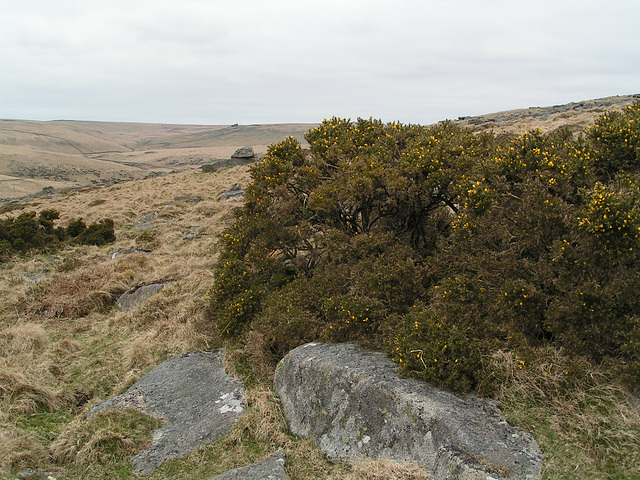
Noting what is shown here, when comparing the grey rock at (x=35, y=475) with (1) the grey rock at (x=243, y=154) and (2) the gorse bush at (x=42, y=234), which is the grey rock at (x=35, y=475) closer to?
(2) the gorse bush at (x=42, y=234)

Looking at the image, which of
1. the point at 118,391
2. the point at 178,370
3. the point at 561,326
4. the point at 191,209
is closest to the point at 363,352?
the point at 561,326

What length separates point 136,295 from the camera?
11.8m

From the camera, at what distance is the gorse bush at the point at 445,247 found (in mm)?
5078

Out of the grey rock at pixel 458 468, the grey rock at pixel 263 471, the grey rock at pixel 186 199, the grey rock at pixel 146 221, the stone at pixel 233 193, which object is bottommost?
the grey rock at pixel 263 471

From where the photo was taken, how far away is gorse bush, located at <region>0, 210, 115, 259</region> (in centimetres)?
1619

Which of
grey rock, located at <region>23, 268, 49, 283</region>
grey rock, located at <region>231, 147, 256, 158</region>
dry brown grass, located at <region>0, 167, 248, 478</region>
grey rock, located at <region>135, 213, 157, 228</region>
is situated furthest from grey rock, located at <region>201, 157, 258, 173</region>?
grey rock, located at <region>23, 268, 49, 283</region>

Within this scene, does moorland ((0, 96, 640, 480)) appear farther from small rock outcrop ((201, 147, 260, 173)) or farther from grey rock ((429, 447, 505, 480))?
small rock outcrop ((201, 147, 260, 173))

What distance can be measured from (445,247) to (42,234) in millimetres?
16483

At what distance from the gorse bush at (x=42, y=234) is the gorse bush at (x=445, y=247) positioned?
1122 centimetres

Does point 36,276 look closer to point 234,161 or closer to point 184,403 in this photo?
point 184,403

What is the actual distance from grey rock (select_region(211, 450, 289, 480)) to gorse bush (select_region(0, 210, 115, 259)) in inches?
573

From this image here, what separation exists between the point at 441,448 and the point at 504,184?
365 cm

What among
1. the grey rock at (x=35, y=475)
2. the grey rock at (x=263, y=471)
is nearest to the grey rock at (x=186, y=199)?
the grey rock at (x=35, y=475)

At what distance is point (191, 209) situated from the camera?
2406 cm
